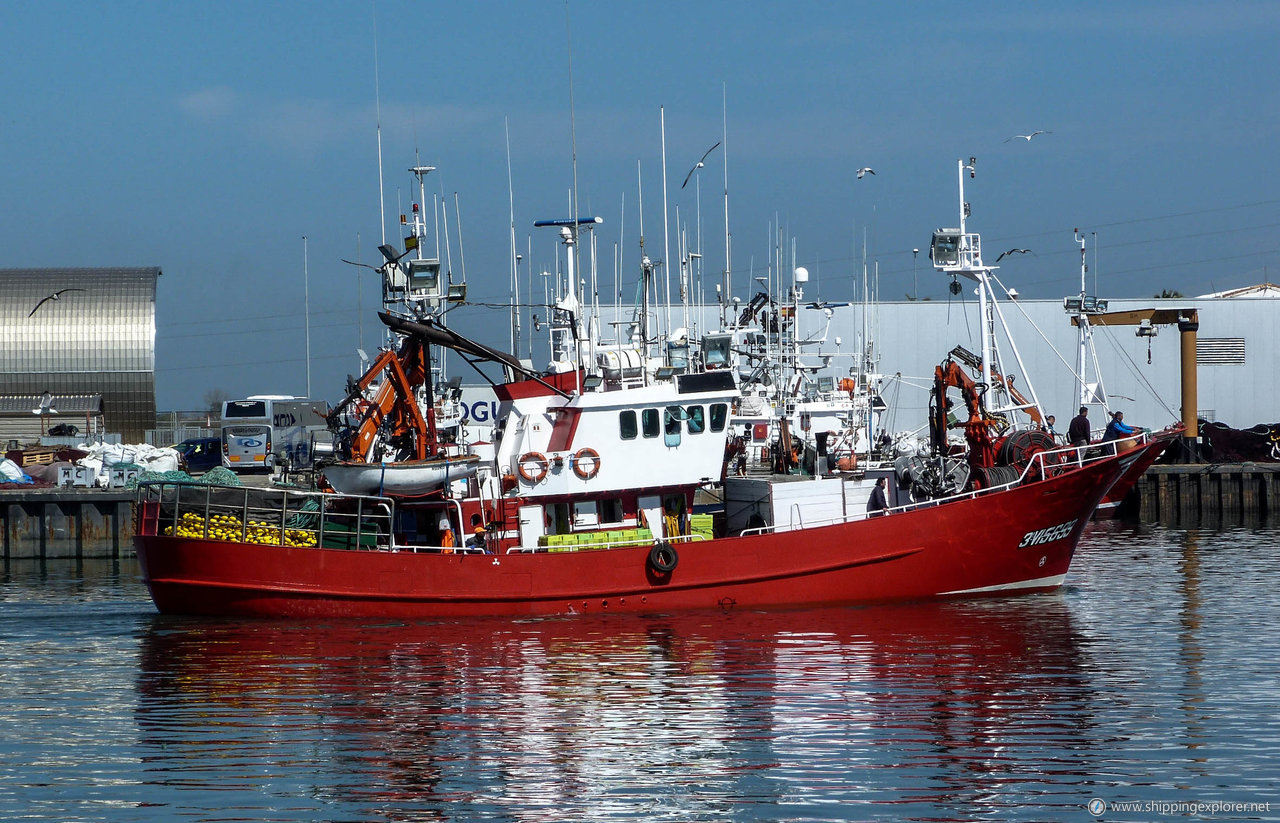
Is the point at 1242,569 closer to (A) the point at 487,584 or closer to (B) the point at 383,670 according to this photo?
(A) the point at 487,584

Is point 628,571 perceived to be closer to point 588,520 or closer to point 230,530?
point 588,520

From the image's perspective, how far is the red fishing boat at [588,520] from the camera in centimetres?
1923

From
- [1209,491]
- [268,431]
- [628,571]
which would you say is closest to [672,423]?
[628,571]

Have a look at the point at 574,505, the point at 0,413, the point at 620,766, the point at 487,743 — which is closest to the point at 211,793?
the point at 487,743

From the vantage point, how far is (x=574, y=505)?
2025 centimetres

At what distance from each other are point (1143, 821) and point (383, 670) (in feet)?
29.8

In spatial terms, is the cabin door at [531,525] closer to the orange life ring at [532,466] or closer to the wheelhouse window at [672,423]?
the orange life ring at [532,466]

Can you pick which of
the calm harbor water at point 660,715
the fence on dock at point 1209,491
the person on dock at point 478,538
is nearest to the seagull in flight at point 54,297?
the calm harbor water at point 660,715

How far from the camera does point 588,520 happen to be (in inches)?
798

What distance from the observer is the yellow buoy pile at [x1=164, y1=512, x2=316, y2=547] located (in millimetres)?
19250

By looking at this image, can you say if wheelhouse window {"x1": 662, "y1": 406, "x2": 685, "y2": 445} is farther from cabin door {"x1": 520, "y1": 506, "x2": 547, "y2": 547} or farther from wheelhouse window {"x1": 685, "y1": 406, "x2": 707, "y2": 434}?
cabin door {"x1": 520, "y1": 506, "x2": 547, "y2": 547}

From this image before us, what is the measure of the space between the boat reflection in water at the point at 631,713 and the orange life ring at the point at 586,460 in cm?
212
